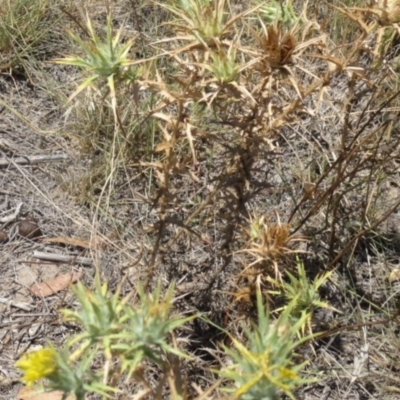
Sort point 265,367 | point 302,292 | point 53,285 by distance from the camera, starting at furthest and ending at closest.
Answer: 1. point 53,285
2. point 302,292
3. point 265,367

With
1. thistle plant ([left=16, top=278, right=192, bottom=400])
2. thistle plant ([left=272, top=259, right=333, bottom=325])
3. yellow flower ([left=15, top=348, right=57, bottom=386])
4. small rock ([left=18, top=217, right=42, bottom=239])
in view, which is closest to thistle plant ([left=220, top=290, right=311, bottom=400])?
thistle plant ([left=16, top=278, right=192, bottom=400])

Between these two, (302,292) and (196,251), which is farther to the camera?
(196,251)

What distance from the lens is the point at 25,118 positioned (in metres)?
2.69

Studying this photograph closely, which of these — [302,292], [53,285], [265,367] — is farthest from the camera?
[53,285]

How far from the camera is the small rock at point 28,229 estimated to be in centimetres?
239

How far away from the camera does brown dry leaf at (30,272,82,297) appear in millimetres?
2287

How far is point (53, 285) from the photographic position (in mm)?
2307

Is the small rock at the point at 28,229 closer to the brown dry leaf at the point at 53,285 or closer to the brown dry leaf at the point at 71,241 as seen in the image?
the brown dry leaf at the point at 71,241

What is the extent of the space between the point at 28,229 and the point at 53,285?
0.22m

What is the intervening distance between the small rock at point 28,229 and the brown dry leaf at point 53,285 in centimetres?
18

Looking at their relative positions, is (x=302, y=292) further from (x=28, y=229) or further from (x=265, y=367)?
(x=28, y=229)

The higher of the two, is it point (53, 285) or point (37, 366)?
point (37, 366)

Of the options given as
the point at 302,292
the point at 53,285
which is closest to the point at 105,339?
the point at 302,292

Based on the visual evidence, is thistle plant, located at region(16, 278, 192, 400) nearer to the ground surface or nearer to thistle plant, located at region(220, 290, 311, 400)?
thistle plant, located at region(220, 290, 311, 400)
